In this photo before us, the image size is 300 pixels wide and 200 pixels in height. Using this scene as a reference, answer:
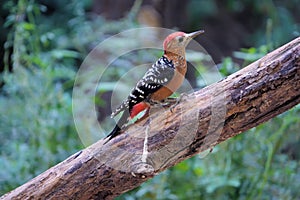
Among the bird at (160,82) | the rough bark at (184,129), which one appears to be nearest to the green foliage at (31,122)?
the rough bark at (184,129)

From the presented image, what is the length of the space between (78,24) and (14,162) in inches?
42.4

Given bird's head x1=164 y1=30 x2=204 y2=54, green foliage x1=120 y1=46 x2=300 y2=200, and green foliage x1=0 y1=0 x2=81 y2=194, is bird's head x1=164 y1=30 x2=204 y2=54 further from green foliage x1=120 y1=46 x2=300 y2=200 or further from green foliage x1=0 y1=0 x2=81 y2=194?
green foliage x1=0 y1=0 x2=81 y2=194

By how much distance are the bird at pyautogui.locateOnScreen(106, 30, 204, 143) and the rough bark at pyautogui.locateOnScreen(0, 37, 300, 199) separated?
0.13ft

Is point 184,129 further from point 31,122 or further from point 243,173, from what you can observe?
point 31,122

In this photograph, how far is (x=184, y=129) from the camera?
1674 millimetres

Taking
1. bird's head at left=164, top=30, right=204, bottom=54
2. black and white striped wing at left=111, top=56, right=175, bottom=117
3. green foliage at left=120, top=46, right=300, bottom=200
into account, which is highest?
bird's head at left=164, top=30, right=204, bottom=54

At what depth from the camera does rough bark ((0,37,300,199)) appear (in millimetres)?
1601

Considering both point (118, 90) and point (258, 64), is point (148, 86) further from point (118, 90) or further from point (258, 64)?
point (118, 90)

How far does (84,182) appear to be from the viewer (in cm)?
173

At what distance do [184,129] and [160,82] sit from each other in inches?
6.4

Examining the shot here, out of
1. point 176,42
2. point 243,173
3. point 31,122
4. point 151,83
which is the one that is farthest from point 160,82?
point 31,122

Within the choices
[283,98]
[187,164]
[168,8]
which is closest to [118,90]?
[187,164]

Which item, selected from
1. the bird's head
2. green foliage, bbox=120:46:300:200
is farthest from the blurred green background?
the bird's head

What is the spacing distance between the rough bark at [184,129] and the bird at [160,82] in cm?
4
